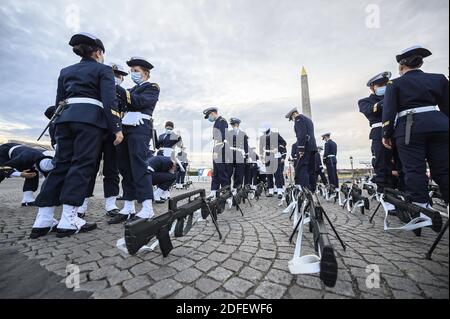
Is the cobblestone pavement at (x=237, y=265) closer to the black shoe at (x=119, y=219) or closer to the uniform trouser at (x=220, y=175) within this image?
the black shoe at (x=119, y=219)

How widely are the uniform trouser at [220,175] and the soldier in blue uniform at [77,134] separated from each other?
3133 millimetres

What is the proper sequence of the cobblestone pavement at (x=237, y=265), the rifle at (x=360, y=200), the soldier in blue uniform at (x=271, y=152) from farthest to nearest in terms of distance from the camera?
the soldier in blue uniform at (x=271, y=152) → the rifle at (x=360, y=200) → the cobblestone pavement at (x=237, y=265)

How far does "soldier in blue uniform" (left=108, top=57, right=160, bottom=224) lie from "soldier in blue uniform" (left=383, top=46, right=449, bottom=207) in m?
3.35

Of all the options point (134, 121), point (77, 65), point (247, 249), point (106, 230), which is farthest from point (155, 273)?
point (77, 65)

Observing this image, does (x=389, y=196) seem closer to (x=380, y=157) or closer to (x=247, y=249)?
(x=380, y=157)

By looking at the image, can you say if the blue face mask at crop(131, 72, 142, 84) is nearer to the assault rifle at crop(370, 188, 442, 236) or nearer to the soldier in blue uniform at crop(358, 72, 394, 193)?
the assault rifle at crop(370, 188, 442, 236)

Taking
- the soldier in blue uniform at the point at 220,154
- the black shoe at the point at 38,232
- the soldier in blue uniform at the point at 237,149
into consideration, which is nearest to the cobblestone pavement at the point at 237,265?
the black shoe at the point at 38,232

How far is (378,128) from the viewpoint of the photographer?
4.39 meters

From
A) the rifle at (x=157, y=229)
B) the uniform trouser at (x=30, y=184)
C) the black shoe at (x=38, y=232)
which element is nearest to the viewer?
the rifle at (x=157, y=229)

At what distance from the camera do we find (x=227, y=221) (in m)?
3.62

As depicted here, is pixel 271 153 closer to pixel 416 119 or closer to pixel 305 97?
pixel 416 119

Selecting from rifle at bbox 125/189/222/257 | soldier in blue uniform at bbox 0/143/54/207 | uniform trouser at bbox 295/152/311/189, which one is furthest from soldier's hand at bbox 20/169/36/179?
uniform trouser at bbox 295/152/311/189

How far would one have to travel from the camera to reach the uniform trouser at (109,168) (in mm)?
3648

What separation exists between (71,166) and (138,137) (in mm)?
931
